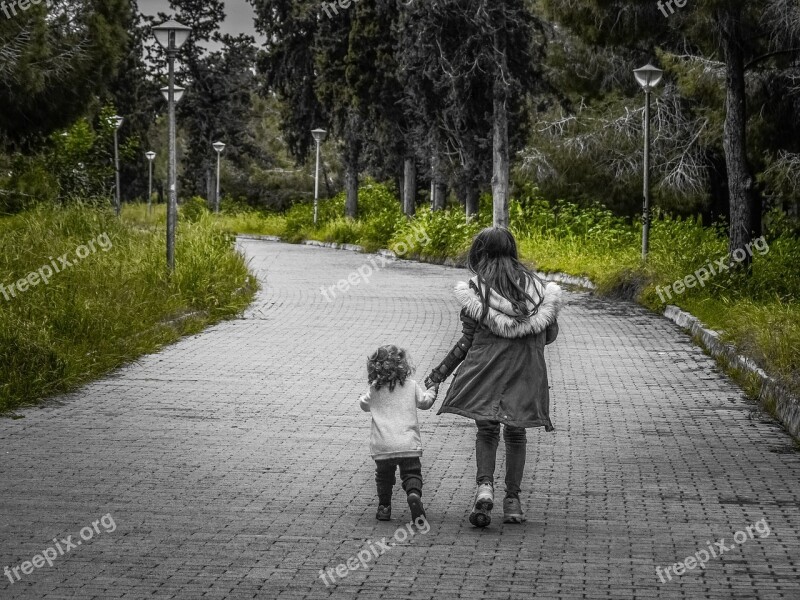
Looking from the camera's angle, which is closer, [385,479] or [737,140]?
[385,479]

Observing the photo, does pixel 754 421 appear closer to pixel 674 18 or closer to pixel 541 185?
pixel 674 18

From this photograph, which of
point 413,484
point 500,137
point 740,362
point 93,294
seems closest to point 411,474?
point 413,484

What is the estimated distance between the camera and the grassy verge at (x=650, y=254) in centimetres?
1258

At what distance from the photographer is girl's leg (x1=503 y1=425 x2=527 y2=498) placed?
6.52 meters

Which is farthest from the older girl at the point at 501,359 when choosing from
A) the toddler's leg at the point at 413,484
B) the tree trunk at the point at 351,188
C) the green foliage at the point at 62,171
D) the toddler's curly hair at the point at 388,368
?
the tree trunk at the point at 351,188

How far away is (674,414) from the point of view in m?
10.2

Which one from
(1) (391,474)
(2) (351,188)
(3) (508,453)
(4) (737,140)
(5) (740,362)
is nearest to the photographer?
(1) (391,474)

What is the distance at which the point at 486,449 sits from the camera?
21.5 ft

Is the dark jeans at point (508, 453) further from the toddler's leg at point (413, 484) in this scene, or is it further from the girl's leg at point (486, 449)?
the toddler's leg at point (413, 484)

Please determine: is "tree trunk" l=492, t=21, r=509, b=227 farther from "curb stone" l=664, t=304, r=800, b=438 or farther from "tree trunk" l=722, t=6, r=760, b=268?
"curb stone" l=664, t=304, r=800, b=438

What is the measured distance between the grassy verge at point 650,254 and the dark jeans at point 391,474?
4.18m

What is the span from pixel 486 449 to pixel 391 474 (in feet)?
1.75

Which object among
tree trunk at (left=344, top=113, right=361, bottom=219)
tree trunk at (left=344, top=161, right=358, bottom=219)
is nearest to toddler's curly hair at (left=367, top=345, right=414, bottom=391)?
tree trunk at (left=344, top=113, right=361, bottom=219)

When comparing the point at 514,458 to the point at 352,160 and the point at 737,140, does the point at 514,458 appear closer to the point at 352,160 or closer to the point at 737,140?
the point at 737,140
